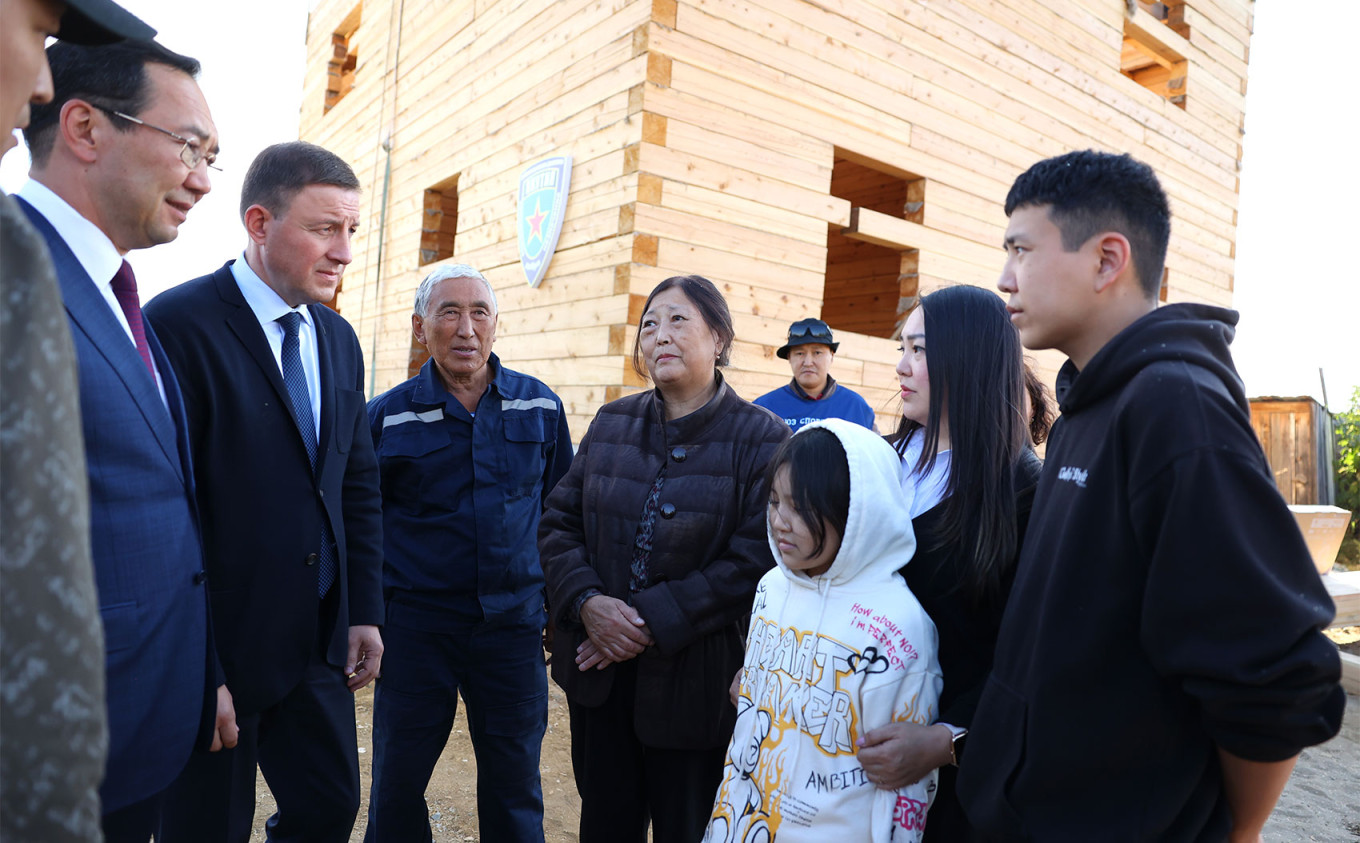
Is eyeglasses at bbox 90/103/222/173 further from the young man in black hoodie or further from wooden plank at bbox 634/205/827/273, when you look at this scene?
wooden plank at bbox 634/205/827/273

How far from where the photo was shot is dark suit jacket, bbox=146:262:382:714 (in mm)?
2090

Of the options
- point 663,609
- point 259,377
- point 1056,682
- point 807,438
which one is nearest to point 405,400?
point 259,377

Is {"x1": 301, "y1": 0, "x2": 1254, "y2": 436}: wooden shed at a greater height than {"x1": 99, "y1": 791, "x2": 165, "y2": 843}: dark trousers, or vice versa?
{"x1": 301, "y1": 0, "x2": 1254, "y2": 436}: wooden shed

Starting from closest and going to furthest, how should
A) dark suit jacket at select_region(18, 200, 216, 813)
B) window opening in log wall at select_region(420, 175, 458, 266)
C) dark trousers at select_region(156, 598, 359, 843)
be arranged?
dark suit jacket at select_region(18, 200, 216, 813)
dark trousers at select_region(156, 598, 359, 843)
window opening in log wall at select_region(420, 175, 458, 266)

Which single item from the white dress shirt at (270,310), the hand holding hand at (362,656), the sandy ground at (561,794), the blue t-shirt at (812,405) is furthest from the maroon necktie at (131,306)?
the blue t-shirt at (812,405)

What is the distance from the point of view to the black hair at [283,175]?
239 cm

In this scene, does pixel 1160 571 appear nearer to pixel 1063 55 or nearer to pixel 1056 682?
pixel 1056 682

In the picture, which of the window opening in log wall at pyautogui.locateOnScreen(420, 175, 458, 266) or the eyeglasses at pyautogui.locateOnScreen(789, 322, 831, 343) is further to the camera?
the window opening in log wall at pyautogui.locateOnScreen(420, 175, 458, 266)

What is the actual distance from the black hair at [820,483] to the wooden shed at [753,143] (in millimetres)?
3658

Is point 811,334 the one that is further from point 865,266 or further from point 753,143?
point 865,266

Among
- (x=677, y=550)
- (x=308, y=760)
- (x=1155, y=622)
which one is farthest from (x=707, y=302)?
(x=308, y=760)

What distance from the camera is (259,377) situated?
87.0 inches

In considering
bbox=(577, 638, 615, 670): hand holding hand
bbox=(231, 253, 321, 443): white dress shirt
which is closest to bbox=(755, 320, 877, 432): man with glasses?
bbox=(577, 638, 615, 670): hand holding hand

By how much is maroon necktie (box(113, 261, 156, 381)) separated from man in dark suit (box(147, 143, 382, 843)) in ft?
1.17
